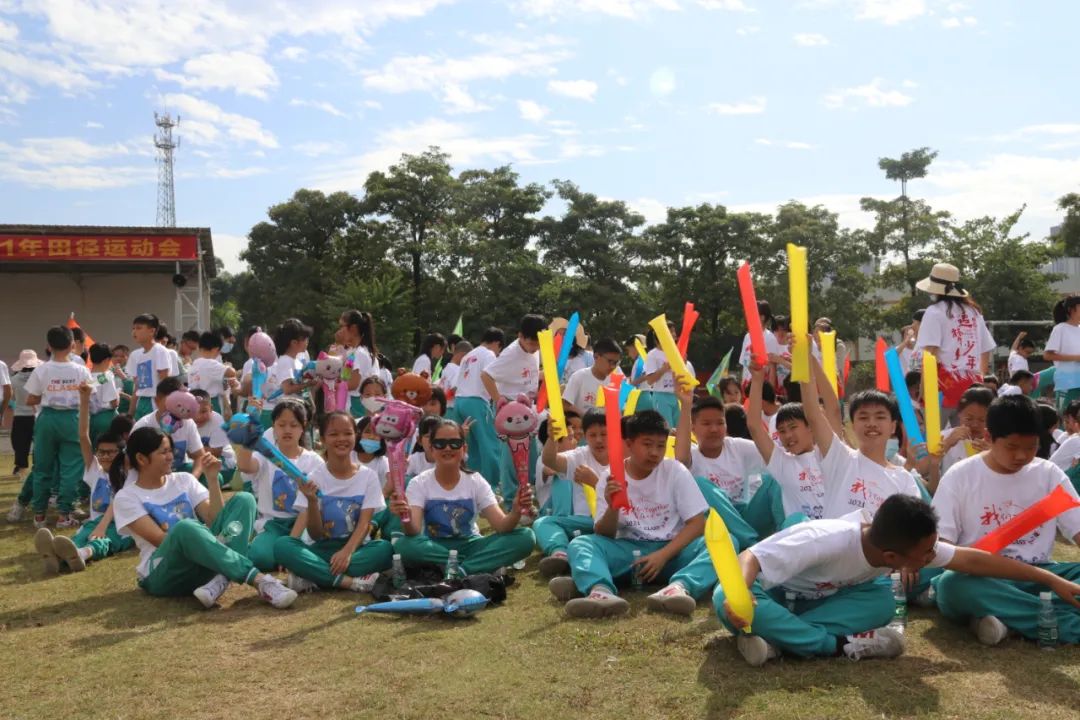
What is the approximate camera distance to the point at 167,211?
51219mm

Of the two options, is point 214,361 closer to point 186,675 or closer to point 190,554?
point 190,554

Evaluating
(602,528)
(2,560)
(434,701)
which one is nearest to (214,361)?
(2,560)

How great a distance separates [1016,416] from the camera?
4.85 m

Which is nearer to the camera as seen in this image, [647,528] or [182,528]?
[182,528]

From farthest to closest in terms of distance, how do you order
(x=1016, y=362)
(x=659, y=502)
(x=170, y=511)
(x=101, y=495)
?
(x=1016, y=362) → (x=101, y=495) → (x=170, y=511) → (x=659, y=502)

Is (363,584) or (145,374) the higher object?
(145,374)

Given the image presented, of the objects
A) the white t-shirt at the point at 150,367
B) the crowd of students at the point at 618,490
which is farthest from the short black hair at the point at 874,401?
the white t-shirt at the point at 150,367

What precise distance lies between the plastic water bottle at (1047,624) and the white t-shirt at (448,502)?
3401mm

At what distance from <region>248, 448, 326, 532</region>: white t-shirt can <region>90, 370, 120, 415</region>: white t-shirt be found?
3.88 meters

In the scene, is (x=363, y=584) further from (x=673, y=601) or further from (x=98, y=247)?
(x=98, y=247)

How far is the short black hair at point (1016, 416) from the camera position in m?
4.82

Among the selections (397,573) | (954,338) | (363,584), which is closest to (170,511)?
(363,584)

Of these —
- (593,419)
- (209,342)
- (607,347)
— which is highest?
(209,342)

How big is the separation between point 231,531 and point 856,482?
4.01m
